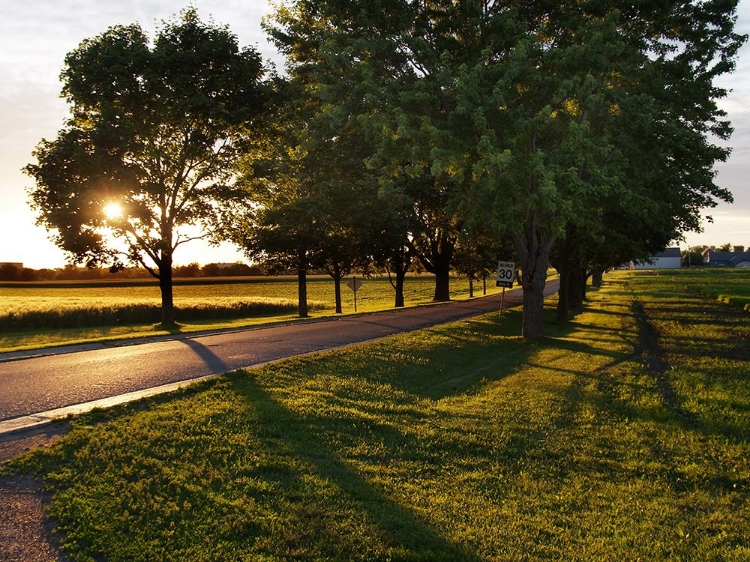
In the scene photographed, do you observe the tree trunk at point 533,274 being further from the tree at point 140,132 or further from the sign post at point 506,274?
the tree at point 140,132

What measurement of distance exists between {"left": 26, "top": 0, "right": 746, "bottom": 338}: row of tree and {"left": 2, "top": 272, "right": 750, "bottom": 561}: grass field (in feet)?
19.2

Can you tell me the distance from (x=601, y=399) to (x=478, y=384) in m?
2.47

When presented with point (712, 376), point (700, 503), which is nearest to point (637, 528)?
point (700, 503)

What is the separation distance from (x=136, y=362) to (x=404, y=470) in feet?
26.7

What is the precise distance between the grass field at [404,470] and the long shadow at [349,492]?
0.07ft

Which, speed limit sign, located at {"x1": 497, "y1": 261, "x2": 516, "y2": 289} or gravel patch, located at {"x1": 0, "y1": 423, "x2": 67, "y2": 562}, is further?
speed limit sign, located at {"x1": 497, "y1": 261, "x2": 516, "y2": 289}

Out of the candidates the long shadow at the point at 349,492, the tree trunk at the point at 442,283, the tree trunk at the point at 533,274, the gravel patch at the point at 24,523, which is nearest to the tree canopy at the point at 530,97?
the tree trunk at the point at 533,274

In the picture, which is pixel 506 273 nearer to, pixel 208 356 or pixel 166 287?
pixel 208 356

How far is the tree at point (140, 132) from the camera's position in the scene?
2503cm

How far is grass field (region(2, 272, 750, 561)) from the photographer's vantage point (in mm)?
4820

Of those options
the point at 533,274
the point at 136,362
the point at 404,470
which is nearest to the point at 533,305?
the point at 533,274

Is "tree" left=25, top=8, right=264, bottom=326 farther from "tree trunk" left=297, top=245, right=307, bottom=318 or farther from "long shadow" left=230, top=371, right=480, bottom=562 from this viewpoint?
"long shadow" left=230, top=371, right=480, bottom=562

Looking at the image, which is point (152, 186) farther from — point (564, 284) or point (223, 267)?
point (223, 267)

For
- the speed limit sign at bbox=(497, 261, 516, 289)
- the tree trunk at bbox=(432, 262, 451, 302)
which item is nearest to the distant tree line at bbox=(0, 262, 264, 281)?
the tree trunk at bbox=(432, 262, 451, 302)
